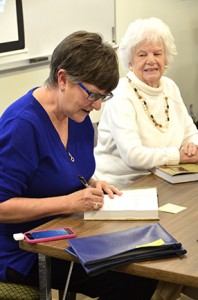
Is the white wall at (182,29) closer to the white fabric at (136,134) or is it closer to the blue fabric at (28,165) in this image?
the white fabric at (136,134)

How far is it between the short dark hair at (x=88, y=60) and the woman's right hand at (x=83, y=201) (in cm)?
36

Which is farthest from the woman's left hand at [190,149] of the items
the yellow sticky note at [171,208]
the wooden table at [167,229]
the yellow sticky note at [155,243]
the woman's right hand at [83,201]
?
the yellow sticky note at [155,243]

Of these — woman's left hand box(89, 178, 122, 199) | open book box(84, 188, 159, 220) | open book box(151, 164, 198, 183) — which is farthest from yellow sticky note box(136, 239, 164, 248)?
open book box(151, 164, 198, 183)

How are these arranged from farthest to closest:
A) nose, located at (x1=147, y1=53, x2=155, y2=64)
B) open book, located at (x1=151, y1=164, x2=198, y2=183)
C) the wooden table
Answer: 1. nose, located at (x1=147, y1=53, x2=155, y2=64)
2. open book, located at (x1=151, y1=164, x2=198, y2=183)
3. the wooden table

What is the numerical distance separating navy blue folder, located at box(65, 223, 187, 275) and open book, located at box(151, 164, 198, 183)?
0.56 meters

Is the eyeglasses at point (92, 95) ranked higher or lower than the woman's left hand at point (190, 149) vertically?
higher

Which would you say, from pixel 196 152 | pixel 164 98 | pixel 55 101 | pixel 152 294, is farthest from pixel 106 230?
pixel 164 98

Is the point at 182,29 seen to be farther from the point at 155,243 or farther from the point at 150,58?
the point at 155,243

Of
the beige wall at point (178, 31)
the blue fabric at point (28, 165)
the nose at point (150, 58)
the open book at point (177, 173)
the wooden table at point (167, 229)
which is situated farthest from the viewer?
the beige wall at point (178, 31)

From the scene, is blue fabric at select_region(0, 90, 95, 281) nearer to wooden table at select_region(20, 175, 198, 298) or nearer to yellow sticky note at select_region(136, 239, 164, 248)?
wooden table at select_region(20, 175, 198, 298)

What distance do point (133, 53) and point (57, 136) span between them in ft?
3.03

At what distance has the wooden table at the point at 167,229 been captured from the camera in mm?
1606

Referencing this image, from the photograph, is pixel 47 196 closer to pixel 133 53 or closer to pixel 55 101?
pixel 55 101

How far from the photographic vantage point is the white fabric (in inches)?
102
